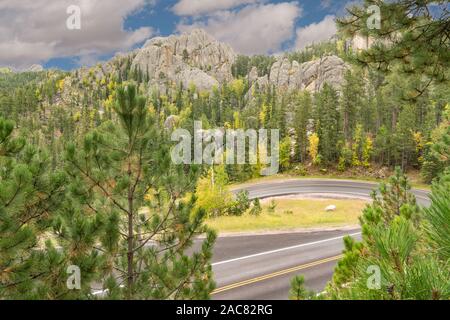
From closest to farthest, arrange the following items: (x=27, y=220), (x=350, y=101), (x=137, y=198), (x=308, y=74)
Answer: (x=27, y=220) < (x=137, y=198) < (x=350, y=101) < (x=308, y=74)

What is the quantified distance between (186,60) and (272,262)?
17867 centimetres

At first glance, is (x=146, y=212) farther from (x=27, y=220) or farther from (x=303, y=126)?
(x=303, y=126)

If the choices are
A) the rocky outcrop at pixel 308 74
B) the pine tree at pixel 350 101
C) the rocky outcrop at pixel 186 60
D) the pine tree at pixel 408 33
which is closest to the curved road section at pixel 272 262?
the pine tree at pixel 408 33

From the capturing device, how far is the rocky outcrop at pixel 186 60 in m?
170

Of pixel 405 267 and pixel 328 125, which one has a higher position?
pixel 328 125

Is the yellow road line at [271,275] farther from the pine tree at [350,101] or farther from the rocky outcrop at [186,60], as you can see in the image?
the rocky outcrop at [186,60]

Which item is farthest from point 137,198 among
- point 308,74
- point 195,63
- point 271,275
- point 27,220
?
point 195,63

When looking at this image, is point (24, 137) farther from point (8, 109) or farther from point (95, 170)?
point (8, 109)

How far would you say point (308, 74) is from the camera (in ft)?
415

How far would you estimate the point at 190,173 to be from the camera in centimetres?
581

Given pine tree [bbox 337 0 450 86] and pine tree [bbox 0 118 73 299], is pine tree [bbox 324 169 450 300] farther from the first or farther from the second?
pine tree [bbox 337 0 450 86]

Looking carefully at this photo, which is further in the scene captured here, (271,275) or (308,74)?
(308,74)
